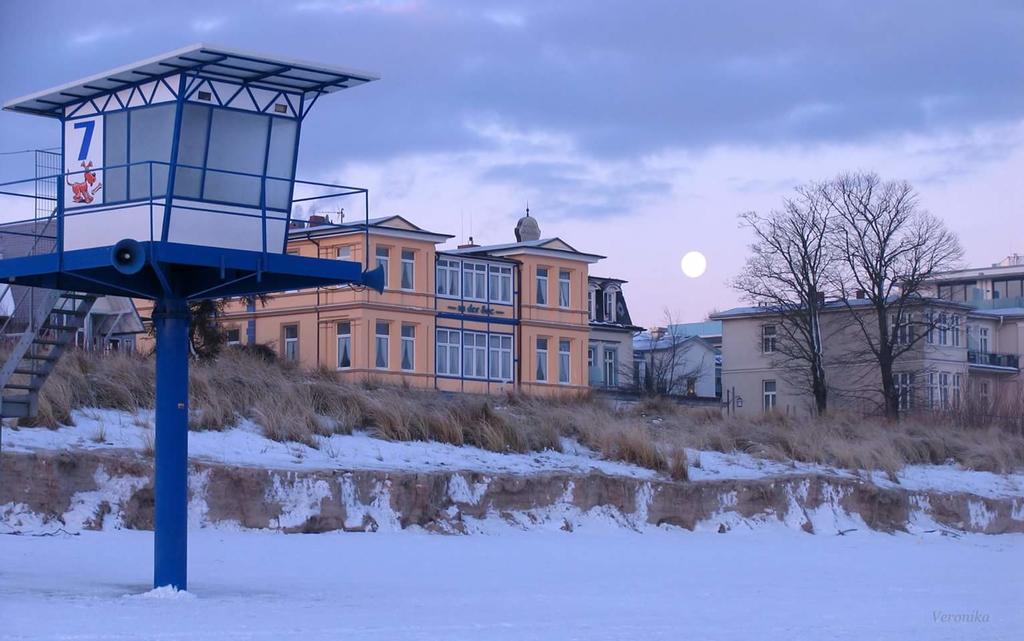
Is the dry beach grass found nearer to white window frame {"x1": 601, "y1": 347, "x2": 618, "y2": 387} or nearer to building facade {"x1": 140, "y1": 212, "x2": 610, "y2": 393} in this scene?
building facade {"x1": 140, "y1": 212, "x2": 610, "y2": 393}

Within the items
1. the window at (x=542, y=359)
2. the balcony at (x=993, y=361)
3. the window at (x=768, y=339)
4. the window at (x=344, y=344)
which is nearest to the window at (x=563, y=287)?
the window at (x=542, y=359)

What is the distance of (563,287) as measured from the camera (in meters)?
68.2

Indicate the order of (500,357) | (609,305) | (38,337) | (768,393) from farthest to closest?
(768,393), (609,305), (500,357), (38,337)

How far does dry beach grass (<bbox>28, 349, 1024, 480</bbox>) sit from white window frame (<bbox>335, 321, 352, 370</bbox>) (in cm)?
2249

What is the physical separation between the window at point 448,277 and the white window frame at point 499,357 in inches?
109

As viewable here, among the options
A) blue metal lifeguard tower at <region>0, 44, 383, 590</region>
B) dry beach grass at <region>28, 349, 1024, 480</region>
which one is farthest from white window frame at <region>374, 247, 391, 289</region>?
blue metal lifeguard tower at <region>0, 44, 383, 590</region>

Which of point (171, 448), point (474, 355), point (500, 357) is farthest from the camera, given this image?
point (500, 357)

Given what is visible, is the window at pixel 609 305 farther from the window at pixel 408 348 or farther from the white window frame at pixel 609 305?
the window at pixel 408 348

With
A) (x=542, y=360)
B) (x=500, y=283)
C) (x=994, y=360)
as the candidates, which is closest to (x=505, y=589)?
(x=500, y=283)

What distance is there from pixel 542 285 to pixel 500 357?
4.51 meters

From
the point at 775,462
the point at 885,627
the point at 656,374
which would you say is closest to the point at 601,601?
the point at 885,627

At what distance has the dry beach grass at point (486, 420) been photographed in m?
24.9

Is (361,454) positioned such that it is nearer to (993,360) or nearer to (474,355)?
(474,355)

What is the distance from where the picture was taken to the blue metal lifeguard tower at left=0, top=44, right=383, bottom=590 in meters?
15.2
